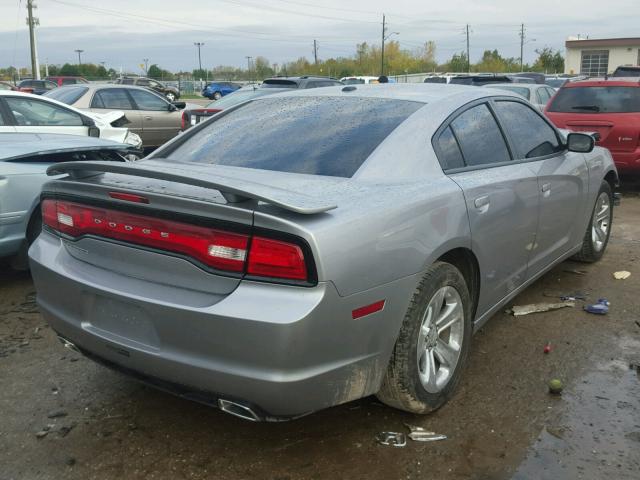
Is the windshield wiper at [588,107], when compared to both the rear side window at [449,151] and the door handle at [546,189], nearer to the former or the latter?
the door handle at [546,189]

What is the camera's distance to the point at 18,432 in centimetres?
302

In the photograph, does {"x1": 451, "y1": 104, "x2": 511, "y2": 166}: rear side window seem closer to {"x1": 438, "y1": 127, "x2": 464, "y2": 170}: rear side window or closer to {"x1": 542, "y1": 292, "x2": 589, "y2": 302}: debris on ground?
{"x1": 438, "y1": 127, "x2": 464, "y2": 170}: rear side window

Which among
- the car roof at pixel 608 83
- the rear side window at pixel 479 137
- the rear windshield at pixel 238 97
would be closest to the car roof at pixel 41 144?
the rear side window at pixel 479 137

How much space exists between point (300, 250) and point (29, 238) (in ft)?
11.0

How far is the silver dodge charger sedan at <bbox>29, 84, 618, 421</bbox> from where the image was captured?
2396 millimetres

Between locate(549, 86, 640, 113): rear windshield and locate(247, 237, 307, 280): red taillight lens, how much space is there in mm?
8096

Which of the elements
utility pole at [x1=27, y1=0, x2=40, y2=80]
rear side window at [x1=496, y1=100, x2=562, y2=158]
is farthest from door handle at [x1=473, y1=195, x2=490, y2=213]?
utility pole at [x1=27, y1=0, x2=40, y2=80]

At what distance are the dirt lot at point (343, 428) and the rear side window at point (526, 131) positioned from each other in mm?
Answer: 1241

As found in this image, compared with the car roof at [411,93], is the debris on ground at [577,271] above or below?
below

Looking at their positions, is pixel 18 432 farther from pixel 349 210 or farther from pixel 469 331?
pixel 469 331

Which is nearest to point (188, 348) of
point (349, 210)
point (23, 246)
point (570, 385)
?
point (349, 210)

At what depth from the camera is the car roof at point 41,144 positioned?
5094mm

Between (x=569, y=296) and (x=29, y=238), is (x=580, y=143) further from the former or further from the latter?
(x=29, y=238)

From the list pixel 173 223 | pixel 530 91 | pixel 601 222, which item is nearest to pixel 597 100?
pixel 530 91
